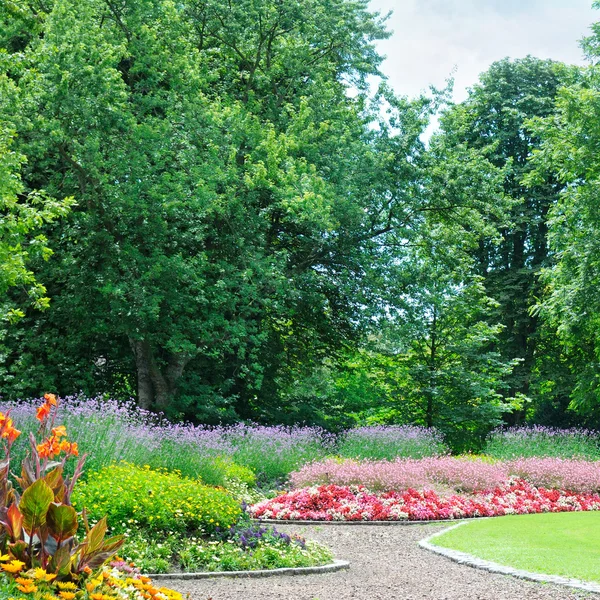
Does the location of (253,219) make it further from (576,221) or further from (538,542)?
(576,221)

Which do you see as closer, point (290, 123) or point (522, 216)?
point (290, 123)

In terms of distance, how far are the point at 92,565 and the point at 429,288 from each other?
16.1 m

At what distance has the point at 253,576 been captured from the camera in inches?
270

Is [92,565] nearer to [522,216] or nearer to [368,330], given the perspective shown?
[368,330]

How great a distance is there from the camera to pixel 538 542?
914cm

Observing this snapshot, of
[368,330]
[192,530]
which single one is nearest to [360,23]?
[368,330]

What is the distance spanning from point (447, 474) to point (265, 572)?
720 cm

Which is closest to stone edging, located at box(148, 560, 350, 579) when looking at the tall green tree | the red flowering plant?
the red flowering plant

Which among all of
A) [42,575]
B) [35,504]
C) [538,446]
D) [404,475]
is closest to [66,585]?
[42,575]

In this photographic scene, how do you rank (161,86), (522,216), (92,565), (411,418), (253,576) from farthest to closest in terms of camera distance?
(522,216)
(411,418)
(161,86)
(253,576)
(92,565)

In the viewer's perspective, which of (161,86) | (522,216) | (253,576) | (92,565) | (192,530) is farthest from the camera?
(522,216)

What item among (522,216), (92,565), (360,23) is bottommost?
(92,565)

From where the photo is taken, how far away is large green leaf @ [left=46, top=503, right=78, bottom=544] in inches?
161

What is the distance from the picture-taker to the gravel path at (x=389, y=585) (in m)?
6.18
